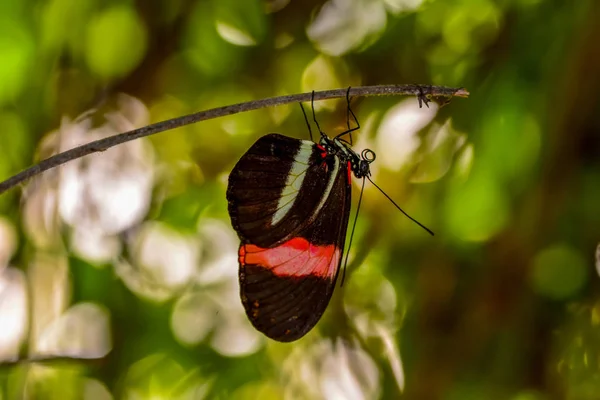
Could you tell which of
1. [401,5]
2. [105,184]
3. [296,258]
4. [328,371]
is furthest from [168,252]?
[401,5]

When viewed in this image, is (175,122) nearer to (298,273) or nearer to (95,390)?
(298,273)

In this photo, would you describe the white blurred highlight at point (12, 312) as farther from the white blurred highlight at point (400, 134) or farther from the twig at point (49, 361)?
the white blurred highlight at point (400, 134)

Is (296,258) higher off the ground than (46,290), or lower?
lower

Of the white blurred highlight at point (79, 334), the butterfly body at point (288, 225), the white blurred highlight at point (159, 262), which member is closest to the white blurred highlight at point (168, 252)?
the white blurred highlight at point (159, 262)

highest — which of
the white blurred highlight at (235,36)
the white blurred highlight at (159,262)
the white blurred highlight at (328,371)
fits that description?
the white blurred highlight at (235,36)


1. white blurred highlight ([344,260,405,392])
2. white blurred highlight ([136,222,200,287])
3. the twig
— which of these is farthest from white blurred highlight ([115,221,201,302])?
white blurred highlight ([344,260,405,392])

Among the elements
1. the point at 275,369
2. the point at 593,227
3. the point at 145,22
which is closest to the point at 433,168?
the point at 593,227
